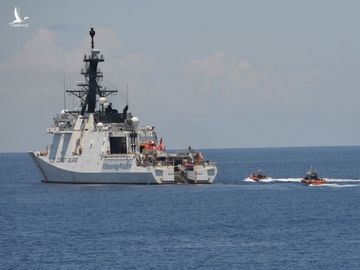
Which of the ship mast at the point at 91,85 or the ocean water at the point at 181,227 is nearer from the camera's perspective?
the ocean water at the point at 181,227

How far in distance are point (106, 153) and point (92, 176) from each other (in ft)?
11.8

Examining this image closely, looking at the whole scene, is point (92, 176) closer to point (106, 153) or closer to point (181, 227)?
point (106, 153)

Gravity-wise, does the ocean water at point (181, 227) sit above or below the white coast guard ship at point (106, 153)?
below

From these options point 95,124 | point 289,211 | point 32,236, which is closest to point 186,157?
point 95,124

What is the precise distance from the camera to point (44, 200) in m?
109

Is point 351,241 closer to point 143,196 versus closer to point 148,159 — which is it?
point 143,196

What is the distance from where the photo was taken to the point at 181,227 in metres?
83.1

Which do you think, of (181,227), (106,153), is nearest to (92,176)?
(106,153)

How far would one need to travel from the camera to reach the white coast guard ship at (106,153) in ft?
391

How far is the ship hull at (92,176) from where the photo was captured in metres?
119

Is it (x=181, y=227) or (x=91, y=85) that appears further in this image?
(x=91, y=85)

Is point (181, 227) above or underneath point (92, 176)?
underneath

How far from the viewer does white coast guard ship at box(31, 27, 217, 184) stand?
119m

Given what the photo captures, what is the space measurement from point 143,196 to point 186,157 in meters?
14.2
